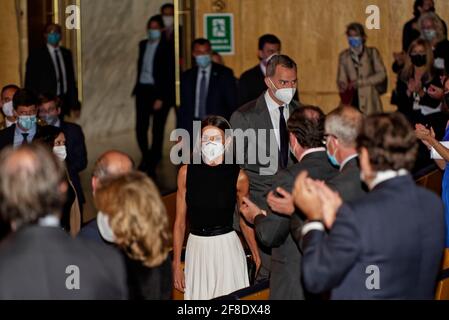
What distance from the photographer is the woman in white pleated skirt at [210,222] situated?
666cm

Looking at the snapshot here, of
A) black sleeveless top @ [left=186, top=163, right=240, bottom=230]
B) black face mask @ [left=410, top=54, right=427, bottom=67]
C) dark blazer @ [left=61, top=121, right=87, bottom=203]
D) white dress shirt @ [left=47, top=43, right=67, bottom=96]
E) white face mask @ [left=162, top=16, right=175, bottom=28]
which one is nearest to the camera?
black sleeveless top @ [left=186, top=163, right=240, bottom=230]

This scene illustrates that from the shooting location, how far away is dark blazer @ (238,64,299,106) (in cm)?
1177

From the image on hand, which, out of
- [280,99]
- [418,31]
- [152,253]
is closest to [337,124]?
[152,253]

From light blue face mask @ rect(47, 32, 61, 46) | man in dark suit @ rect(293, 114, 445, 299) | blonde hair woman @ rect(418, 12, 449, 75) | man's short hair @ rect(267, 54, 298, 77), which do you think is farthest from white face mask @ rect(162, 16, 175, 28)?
man in dark suit @ rect(293, 114, 445, 299)

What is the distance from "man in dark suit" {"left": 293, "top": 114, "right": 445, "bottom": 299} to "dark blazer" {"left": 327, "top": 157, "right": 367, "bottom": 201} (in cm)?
52

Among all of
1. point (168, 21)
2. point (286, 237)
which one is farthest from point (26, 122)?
point (168, 21)

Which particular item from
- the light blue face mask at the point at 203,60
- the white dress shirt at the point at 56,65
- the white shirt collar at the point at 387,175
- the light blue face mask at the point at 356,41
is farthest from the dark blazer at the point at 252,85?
the white shirt collar at the point at 387,175

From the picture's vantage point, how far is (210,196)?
6652 millimetres

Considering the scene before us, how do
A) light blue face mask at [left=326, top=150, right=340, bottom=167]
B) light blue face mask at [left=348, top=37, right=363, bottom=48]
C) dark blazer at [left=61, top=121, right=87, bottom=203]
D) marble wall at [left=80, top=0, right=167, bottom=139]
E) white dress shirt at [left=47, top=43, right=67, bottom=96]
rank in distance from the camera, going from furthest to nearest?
marble wall at [left=80, top=0, right=167, bottom=139], light blue face mask at [left=348, top=37, right=363, bottom=48], white dress shirt at [left=47, top=43, right=67, bottom=96], dark blazer at [left=61, top=121, right=87, bottom=203], light blue face mask at [left=326, top=150, right=340, bottom=167]

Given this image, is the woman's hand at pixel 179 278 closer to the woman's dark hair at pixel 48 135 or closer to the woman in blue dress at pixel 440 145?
the woman's dark hair at pixel 48 135

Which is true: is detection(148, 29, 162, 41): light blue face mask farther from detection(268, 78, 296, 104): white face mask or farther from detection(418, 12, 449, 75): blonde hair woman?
detection(268, 78, 296, 104): white face mask

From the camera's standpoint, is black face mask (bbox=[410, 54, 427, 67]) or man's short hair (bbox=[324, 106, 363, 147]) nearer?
man's short hair (bbox=[324, 106, 363, 147])

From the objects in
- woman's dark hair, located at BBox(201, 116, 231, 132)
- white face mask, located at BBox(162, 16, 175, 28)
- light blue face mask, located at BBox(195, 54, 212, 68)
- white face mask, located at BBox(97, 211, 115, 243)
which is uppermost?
white face mask, located at BBox(162, 16, 175, 28)

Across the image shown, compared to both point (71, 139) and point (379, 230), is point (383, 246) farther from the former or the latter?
point (71, 139)
